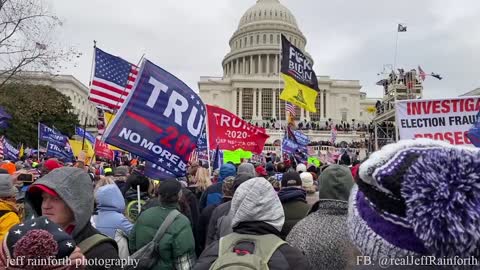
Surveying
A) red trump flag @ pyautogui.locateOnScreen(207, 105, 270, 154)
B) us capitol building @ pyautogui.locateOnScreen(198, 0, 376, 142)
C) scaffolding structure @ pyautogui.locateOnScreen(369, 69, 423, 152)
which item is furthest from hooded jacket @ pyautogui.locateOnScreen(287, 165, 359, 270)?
us capitol building @ pyautogui.locateOnScreen(198, 0, 376, 142)

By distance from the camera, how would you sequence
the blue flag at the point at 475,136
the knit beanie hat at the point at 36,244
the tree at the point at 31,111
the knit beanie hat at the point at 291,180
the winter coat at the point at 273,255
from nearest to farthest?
the knit beanie hat at the point at 36,244 → the winter coat at the point at 273,255 → the knit beanie hat at the point at 291,180 → the blue flag at the point at 475,136 → the tree at the point at 31,111

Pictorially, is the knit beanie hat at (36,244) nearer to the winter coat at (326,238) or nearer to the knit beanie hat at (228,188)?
the winter coat at (326,238)

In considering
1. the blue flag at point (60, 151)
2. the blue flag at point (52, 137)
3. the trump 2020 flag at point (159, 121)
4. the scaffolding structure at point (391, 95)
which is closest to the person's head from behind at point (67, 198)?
the trump 2020 flag at point (159, 121)

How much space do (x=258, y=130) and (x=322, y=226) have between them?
24.4 ft

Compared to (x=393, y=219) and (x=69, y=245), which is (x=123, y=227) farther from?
(x=393, y=219)

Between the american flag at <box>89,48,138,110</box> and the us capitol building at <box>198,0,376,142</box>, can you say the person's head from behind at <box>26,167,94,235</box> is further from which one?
the us capitol building at <box>198,0,376,142</box>

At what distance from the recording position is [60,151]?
1402 cm

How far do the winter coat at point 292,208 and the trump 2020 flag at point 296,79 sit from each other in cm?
708

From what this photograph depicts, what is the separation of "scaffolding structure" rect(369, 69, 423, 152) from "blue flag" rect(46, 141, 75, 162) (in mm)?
19087

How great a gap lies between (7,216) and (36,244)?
208 cm

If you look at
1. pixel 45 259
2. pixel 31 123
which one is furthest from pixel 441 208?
pixel 31 123

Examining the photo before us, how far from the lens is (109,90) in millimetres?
9648

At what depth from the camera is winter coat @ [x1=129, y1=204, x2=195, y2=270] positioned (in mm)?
3518

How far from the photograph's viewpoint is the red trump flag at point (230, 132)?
952 cm
